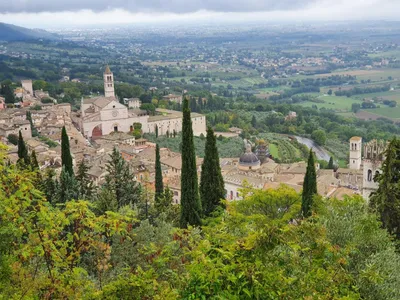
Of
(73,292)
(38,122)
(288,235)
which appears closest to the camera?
(73,292)

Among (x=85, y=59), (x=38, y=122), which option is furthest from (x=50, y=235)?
(x=85, y=59)

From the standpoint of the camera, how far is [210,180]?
2311cm

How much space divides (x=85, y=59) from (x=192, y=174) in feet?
574

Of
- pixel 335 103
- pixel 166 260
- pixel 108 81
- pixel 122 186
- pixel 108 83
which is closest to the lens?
pixel 166 260

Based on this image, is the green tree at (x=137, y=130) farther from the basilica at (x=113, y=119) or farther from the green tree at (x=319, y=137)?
the green tree at (x=319, y=137)

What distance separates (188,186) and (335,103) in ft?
342

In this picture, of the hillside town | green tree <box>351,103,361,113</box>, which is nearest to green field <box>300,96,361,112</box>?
green tree <box>351,103,361,113</box>

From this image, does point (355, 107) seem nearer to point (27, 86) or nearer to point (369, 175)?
point (27, 86)

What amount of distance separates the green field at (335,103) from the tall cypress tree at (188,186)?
94.3 metres

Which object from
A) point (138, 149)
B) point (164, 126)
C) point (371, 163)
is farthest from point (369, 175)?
point (164, 126)

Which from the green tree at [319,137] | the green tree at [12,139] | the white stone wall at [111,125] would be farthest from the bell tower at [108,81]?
the green tree at [319,137]

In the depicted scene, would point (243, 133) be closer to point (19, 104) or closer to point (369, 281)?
point (19, 104)

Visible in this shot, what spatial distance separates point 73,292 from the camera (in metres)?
8.23

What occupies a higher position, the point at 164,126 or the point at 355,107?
the point at 164,126
